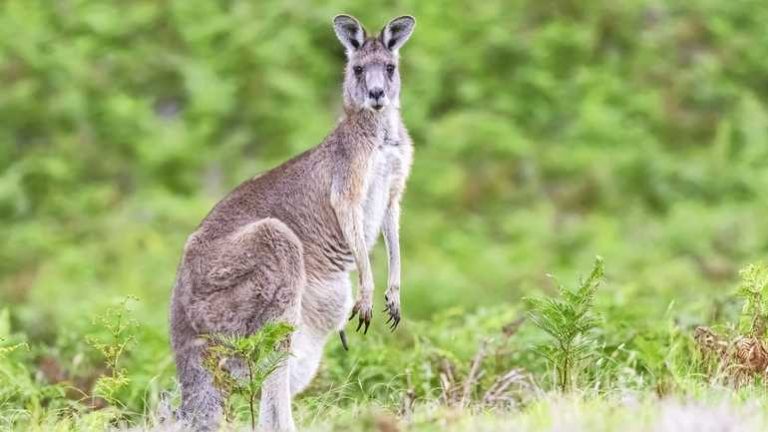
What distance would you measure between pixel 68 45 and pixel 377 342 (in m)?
9.79

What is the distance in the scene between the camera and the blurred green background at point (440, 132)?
47.6 feet

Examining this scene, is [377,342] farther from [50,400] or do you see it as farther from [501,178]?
[501,178]

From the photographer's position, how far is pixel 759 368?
20.7 ft

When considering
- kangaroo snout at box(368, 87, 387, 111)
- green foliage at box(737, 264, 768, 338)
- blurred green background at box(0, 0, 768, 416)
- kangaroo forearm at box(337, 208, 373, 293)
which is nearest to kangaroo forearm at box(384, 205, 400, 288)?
kangaroo forearm at box(337, 208, 373, 293)

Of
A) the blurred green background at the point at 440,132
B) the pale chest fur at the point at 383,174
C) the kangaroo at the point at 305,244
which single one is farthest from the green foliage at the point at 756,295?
the blurred green background at the point at 440,132

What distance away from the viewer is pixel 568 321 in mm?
6355

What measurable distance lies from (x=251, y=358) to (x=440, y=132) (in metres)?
10.2

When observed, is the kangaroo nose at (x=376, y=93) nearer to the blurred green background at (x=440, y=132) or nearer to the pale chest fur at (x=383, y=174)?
the pale chest fur at (x=383, y=174)

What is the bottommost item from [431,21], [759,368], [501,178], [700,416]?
[700,416]

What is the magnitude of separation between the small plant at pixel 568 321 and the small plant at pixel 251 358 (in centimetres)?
117

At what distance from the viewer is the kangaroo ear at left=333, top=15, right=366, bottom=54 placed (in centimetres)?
769

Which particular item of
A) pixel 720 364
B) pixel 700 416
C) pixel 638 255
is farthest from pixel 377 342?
pixel 638 255

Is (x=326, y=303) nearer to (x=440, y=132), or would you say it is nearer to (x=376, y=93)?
(x=376, y=93)

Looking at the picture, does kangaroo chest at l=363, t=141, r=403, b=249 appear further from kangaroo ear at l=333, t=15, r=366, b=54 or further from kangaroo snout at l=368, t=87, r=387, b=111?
kangaroo ear at l=333, t=15, r=366, b=54
